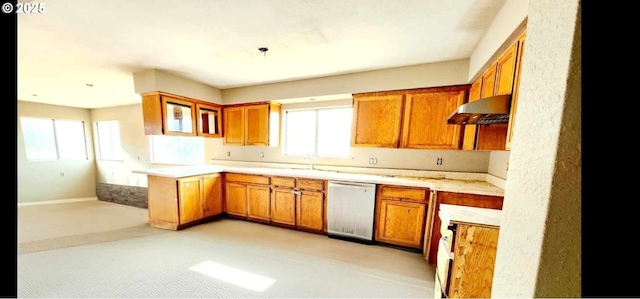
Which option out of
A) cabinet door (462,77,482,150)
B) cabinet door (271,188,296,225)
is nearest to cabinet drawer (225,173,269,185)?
cabinet door (271,188,296,225)

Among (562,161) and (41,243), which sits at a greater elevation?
(562,161)

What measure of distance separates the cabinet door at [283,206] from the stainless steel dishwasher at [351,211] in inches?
23.6

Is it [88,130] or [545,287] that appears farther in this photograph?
[88,130]

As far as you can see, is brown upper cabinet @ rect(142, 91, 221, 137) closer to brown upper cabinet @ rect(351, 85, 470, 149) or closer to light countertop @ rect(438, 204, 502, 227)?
brown upper cabinet @ rect(351, 85, 470, 149)

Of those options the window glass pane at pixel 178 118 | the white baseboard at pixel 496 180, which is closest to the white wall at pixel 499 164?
the white baseboard at pixel 496 180

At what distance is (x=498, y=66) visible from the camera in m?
1.72

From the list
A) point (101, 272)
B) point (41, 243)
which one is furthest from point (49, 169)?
point (101, 272)

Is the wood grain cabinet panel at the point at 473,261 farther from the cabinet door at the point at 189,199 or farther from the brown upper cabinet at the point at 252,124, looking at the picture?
the cabinet door at the point at 189,199

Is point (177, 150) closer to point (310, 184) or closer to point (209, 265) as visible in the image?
point (209, 265)

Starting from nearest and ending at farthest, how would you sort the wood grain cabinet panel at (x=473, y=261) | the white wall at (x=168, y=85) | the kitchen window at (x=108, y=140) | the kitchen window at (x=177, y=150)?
1. the wood grain cabinet panel at (x=473, y=261)
2. the white wall at (x=168, y=85)
3. the kitchen window at (x=177, y=150)
4. the kitchen window at (x=108, y=140)

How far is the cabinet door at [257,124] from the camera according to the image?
142 inches
